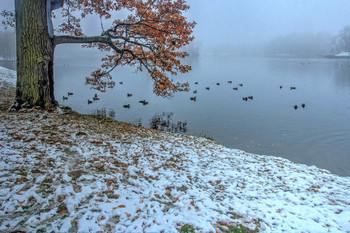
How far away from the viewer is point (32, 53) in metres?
9.55

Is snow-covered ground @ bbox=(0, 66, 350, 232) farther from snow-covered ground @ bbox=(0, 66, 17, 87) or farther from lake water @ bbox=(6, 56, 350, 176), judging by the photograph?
snow-covered ground @ bbox=(0, 66, 17, 87)

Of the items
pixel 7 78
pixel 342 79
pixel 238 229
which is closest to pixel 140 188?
pixel 238 229

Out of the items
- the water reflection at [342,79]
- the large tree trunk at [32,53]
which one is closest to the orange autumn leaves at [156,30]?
the large tree trunk at [32,53]

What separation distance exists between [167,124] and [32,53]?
12009 mm

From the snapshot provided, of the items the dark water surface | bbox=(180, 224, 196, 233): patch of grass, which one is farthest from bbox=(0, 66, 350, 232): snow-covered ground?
the dark water surface

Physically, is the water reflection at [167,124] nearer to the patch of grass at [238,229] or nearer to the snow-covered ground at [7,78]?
the patch of grass at [238,229]

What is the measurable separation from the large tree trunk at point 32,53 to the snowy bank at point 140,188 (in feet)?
4.37

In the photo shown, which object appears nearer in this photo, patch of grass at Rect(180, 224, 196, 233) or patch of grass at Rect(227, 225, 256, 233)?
patch of grass at Rect(180, 224, 196, 233)

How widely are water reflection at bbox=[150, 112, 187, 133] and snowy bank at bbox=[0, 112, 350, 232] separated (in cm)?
887

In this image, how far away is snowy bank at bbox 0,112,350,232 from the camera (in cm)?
418

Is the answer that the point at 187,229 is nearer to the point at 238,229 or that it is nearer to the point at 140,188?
the point at 238,229

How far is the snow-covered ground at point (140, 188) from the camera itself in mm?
4171

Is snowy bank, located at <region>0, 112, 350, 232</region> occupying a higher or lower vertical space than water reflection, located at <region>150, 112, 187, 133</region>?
higher

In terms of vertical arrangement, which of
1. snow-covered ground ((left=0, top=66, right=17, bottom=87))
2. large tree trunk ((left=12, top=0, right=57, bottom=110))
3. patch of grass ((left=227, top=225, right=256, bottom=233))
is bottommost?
patch of grass ((left=227, top=225, right=256, bottom=233))
